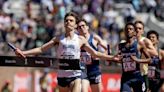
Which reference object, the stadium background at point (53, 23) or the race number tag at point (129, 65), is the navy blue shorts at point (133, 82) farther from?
the stadium background at point (53, 23)

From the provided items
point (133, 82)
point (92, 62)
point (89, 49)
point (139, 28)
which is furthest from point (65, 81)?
point (139, 28)

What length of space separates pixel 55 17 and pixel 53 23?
2.32 feet

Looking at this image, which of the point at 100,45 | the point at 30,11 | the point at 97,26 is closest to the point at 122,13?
the point at 97,26

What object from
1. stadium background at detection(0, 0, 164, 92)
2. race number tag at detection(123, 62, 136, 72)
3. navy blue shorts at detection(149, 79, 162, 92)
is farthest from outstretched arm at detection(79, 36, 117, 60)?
stadium background at detection(0, 0, 164, 92)

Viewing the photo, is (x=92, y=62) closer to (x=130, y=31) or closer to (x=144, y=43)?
(x=144, y=43)

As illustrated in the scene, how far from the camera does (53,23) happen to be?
24.8 m

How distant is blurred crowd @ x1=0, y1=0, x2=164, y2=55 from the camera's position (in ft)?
74.7

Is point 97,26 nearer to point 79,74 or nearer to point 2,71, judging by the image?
point 2,71

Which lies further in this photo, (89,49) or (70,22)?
(89,49)

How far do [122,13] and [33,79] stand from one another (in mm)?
9526

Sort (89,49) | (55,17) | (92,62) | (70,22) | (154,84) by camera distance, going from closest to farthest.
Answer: (70,22)
(89,49)
(92,62)
(154,84)
(55,17)

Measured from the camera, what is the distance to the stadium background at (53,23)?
774 inches

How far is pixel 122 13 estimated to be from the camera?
28.4 metres

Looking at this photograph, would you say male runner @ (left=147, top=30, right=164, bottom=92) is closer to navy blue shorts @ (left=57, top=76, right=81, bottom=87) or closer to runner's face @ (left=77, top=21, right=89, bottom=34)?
runner's face @ (left=77, top=21, right=89, bottom=34)
